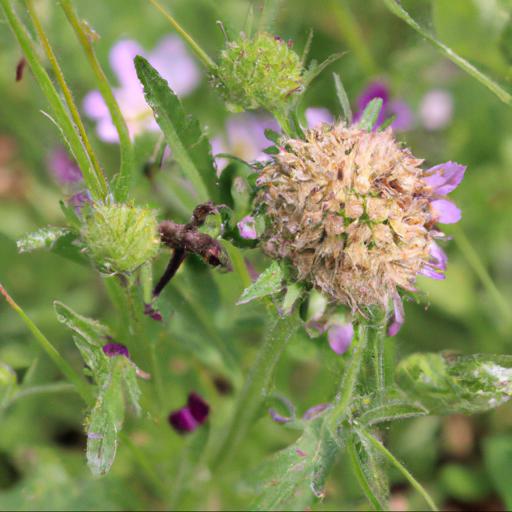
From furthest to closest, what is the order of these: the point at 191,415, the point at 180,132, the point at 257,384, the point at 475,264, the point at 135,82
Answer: the point at 135,82 → the point at 475,264 → the point at 191,415 → the point at 257,384 → the point at 180,132

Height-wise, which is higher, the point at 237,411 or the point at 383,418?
the point at 383,418

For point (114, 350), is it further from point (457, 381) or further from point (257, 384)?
point (457, 381)

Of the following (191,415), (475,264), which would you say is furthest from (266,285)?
(475,264)

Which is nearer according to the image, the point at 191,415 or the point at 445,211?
the point at 445,211

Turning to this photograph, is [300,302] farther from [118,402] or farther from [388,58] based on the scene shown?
[388,58]

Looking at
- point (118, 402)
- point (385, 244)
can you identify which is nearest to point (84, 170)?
point (118, 402)

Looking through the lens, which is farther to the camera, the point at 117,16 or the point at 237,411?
the point at 117,16

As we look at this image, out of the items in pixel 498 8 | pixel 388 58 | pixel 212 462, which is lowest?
pixel 212 462
